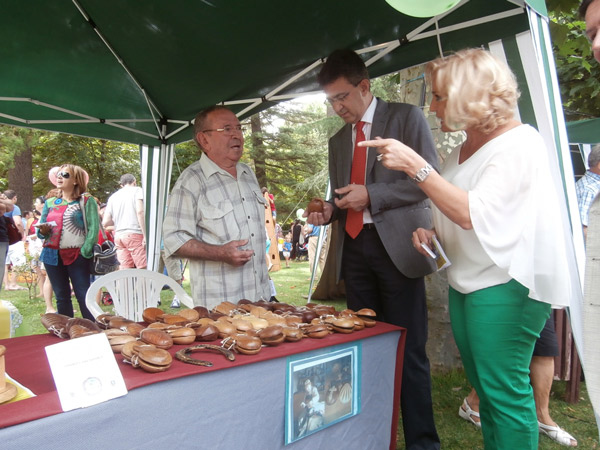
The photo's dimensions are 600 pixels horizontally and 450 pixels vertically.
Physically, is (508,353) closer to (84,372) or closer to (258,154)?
(84,372)

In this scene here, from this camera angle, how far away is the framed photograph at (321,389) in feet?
4.31

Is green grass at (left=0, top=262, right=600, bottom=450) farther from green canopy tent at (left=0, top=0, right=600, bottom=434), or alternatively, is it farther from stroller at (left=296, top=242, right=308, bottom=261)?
stroller at (left=296, top=242, right=308, bottom=261)

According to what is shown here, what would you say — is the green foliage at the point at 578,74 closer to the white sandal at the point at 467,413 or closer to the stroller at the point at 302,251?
the white sandal at the point at 467,413

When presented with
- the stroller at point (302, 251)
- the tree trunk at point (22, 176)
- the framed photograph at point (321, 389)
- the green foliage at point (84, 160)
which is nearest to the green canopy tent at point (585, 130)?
the framed photograph at point (321, 389)

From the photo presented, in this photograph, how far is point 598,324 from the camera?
2.91 ft

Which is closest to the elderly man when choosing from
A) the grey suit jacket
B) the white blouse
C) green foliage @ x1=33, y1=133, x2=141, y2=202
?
the grey suit jacket

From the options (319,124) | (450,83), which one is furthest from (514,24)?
(319,124)

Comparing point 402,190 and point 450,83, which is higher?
point 450,83

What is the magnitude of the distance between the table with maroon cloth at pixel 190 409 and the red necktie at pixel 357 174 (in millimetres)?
549

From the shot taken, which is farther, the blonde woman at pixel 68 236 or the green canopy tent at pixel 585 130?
the green canopy tent at pixel 585 130

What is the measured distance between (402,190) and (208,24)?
62.5 inches

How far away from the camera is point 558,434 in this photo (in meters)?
2.35

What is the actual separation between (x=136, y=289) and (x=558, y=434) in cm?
244

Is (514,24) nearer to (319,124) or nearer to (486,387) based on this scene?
(486,387)
